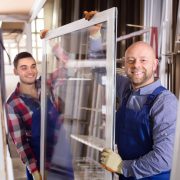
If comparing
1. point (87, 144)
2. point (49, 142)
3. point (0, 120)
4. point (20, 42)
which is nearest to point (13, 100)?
point (49, 142)

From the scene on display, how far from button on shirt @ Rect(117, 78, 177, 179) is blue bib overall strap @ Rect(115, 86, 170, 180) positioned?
40mm

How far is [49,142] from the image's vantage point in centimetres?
189

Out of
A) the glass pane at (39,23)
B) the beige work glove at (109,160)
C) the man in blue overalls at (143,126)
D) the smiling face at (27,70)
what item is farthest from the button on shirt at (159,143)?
the glass pane at (39,23)

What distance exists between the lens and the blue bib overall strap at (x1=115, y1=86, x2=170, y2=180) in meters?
1.46

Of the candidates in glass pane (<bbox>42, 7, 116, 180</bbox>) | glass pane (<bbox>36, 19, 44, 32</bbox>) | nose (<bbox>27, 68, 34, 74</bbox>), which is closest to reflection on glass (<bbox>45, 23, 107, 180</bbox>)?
glass pane (<bbox>42, 7, 116, 180</bbox>)

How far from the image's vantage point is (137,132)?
149 centimetres

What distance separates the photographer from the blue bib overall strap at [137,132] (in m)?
1.46

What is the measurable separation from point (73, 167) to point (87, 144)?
0.26 meters

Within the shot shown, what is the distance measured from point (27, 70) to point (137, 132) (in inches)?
38.7

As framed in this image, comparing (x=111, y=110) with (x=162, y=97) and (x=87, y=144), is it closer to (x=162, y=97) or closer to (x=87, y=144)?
(x=162, y=97)

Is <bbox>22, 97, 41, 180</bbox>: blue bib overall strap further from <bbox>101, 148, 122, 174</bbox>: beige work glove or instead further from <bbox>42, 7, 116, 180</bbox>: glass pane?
<bbox>101, 148, 122, 174</bbox>: beige work glove

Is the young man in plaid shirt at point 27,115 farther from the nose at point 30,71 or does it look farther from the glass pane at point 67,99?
the glass pane at point 67,99

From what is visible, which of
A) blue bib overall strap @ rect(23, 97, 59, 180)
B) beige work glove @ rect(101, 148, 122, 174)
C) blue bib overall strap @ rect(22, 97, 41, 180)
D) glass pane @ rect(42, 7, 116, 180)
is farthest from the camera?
blue bib overall strap @ rect(22, 97, 41, 180)

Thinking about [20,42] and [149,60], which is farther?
[20,42]
